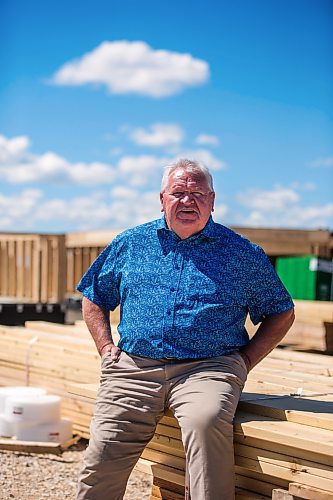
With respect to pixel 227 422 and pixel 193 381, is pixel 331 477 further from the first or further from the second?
pixel 193 381

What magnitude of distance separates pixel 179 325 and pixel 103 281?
65 cm

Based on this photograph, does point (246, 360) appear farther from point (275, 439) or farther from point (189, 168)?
point (189, 168)

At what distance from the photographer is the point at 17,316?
1131 centimetres

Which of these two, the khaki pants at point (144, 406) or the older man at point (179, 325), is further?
the older man at point (179, 325)

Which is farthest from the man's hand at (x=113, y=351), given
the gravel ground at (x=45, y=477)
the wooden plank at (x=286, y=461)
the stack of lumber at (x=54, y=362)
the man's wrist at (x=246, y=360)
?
the stack of lumber at (x=54, y=362)

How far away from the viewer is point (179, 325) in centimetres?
393

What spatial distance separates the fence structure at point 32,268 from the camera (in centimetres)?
1273

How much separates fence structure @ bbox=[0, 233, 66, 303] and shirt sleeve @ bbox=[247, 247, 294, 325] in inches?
347

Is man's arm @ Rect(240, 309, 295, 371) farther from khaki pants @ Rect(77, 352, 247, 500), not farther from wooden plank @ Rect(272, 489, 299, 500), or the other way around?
wooden plank @ Rect(272, 489, 299, 500)

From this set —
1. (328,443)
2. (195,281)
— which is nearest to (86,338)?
(195,281)

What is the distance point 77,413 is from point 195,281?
343 centimetres

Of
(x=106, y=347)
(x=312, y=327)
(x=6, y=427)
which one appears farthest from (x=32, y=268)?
(x=106, y=347)

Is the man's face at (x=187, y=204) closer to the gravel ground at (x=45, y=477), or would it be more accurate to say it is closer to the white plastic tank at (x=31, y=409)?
the gravel ground at (x=45, y=477)

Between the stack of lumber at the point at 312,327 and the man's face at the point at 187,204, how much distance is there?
4874mm
